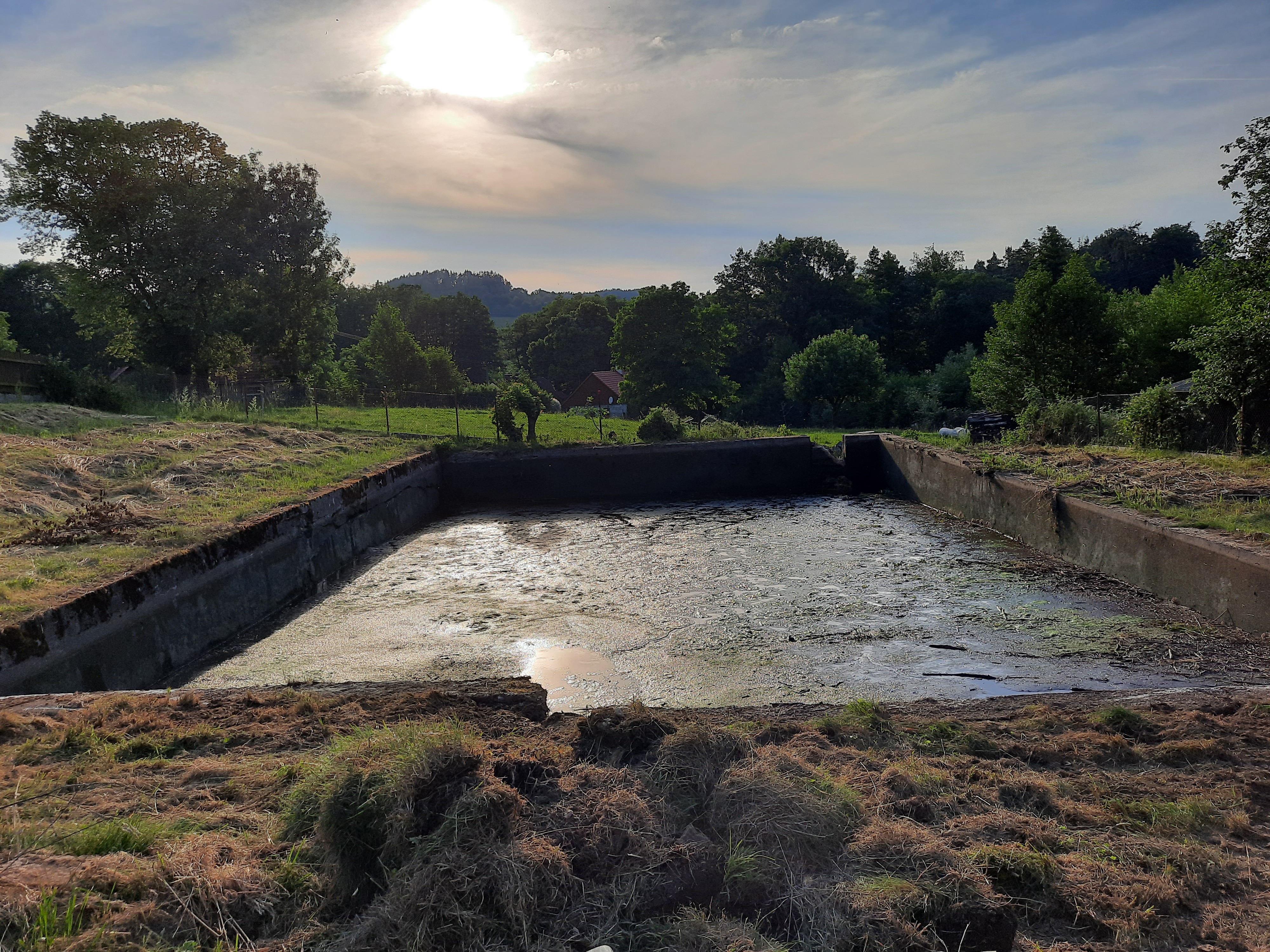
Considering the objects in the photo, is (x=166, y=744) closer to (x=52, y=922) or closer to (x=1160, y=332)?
(x=52, y=922)

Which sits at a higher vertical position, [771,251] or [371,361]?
[771,251]

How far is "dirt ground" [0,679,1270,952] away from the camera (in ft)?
7.30

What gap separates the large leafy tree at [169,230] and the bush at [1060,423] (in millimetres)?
21136

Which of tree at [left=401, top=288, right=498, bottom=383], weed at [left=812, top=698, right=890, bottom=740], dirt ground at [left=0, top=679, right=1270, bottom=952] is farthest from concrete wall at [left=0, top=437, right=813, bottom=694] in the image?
tree at [left=401, top=288, right=498, bottom=383]

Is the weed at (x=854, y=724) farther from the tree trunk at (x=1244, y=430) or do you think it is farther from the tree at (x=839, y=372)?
the tree at (x=839, y=372)

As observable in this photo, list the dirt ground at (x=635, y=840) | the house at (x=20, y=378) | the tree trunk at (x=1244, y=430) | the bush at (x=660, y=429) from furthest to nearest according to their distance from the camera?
the bush at (x=660, y=429)
the house at (x=20, y=378)
the tree trunk at (x=1244, y=430)
the dirt ground at (x=635, y=840)

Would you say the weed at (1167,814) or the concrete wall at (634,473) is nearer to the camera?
the weed at (1167,814)

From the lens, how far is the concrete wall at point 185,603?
496 cm


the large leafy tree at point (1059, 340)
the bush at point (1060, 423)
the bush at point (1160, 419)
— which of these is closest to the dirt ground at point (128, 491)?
the bush at point (1060, 423)

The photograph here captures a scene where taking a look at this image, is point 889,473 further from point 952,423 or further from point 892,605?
point 952,423

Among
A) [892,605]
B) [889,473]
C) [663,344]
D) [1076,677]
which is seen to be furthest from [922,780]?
[663,344]

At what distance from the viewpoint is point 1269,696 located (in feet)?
13.8

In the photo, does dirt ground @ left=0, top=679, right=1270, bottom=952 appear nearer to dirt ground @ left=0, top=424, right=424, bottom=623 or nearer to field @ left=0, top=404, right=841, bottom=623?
dirt ground @ left=0, top=424, right=424, bottom=623

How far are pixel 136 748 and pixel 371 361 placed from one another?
44038 mm
